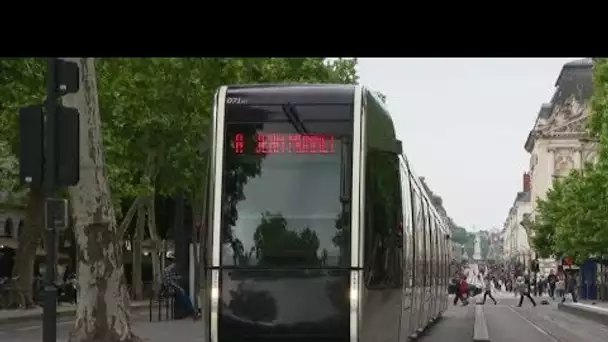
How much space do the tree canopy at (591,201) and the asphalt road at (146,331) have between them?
18901 mm

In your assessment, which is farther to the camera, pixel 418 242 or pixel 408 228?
pixel 418 242

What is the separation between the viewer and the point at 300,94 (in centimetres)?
1430

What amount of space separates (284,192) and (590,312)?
33.1m

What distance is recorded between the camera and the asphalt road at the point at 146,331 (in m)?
26.5

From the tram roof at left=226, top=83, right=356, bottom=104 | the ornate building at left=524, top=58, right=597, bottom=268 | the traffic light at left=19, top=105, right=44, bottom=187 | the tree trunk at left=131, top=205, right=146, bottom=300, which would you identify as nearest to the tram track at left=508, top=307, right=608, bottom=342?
the tram roof at left=226, top=83, right=356, bottom=104

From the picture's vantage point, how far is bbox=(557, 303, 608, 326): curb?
40938 mm

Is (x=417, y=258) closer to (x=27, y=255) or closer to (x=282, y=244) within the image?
(x=282, y=244)

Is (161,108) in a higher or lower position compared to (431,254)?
higher

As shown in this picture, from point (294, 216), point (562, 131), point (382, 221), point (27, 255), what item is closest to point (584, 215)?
point (27, 255)

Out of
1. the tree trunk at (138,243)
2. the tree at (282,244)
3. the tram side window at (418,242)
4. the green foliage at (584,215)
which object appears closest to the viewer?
the tree at (282,244)

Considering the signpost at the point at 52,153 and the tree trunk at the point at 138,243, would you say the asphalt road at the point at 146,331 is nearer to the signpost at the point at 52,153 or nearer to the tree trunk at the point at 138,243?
the signpost at the point at 52,153

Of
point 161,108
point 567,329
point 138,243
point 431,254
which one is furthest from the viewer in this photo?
point 138,243

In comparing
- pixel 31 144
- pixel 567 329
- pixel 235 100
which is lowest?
pixel 567 329

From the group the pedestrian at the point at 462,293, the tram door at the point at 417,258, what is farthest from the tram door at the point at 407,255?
the pedestrian at the point at 462,293
